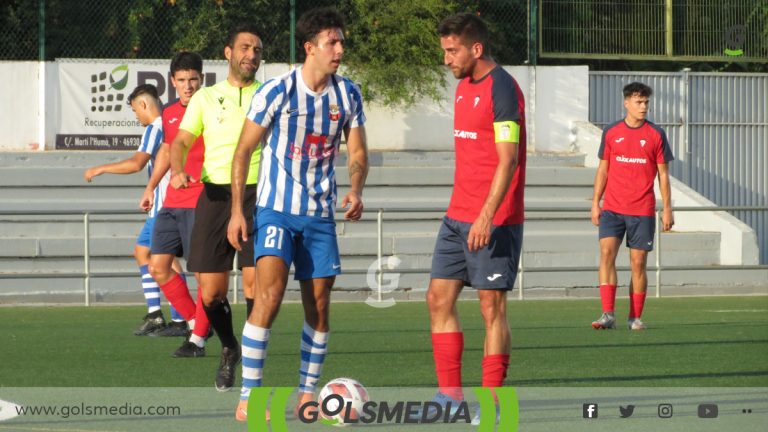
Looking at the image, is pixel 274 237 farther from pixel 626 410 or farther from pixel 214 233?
pixel 626 410

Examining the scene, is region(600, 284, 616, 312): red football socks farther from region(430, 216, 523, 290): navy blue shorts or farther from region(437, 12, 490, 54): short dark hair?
region(437, 12, 490, 54): short dark hair

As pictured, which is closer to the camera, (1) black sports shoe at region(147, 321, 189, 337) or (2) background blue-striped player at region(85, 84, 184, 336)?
(2) background blue-striped player at region(85, 84, 184, 336)

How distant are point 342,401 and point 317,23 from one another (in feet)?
6.32

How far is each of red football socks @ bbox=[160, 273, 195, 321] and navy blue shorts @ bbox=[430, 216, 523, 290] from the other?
14.5ft

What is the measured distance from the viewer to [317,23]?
23.1 feet

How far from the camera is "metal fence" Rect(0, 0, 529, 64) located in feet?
76.8

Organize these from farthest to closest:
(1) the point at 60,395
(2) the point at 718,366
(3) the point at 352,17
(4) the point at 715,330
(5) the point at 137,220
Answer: (3) the point at 352,17 → (5) the point at 137,220 → (4) the point at 715,330 → (2) the point at 718,366 → (1) the point at 60,395

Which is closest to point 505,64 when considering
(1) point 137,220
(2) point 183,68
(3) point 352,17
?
(3) point 352,17

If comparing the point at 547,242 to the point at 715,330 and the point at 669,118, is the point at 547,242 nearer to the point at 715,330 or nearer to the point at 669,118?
the point at 669,118

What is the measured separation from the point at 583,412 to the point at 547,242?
47.1ft

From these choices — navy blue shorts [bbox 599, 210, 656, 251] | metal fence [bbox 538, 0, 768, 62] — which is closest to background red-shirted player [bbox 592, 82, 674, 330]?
navy blue shorts [bbox 599, 210, 656, 251]

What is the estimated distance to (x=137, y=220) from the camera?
20.0m

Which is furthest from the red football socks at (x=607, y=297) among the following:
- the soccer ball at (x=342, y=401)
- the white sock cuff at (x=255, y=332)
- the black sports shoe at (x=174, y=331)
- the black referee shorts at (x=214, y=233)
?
the white sock cuff at (x=255, y=332)

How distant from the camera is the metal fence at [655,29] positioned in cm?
2533
